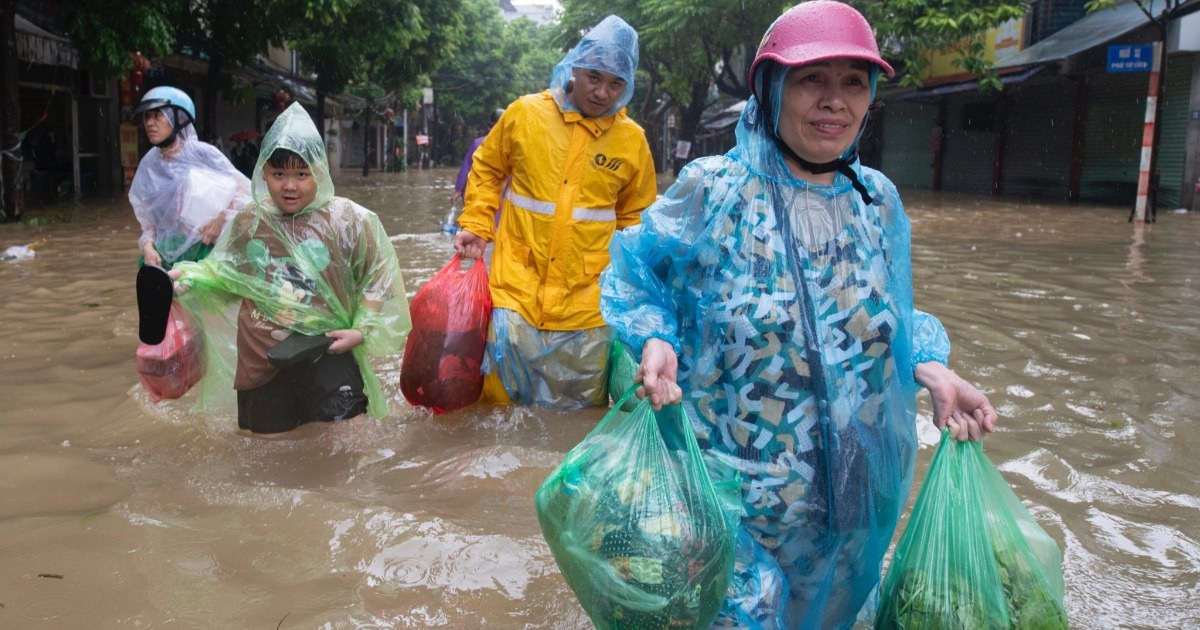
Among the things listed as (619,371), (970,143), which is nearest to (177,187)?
(619,371)

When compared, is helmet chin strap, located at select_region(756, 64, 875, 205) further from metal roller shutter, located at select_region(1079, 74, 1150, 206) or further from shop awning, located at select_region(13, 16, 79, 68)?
metal roller shutter, located at select_region(1079, 74, 1150, 206)

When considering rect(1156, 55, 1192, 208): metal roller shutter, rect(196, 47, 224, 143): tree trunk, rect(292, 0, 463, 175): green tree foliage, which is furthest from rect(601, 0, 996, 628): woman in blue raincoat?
rect(196, 47, 224, 143): tree trunk

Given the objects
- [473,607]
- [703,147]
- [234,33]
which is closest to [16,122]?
[234,33]

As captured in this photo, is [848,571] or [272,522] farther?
[272,522]

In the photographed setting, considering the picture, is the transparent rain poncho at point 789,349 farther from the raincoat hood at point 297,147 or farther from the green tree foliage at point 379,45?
the green tree foliage at point 379,45

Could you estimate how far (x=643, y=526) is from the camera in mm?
1720

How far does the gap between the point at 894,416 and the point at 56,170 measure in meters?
17.4

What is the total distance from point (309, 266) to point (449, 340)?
2.00 feet

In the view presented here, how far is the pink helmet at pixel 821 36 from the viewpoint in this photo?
1.81m

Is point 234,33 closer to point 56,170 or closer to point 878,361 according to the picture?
point 56,170

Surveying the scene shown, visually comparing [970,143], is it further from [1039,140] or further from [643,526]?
[643,526]

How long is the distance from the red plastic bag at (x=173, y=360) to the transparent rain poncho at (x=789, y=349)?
8.13 ft

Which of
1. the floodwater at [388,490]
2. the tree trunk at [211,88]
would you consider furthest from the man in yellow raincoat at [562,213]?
the tree trunk at [211,88]

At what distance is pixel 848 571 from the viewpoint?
1.97 meters
